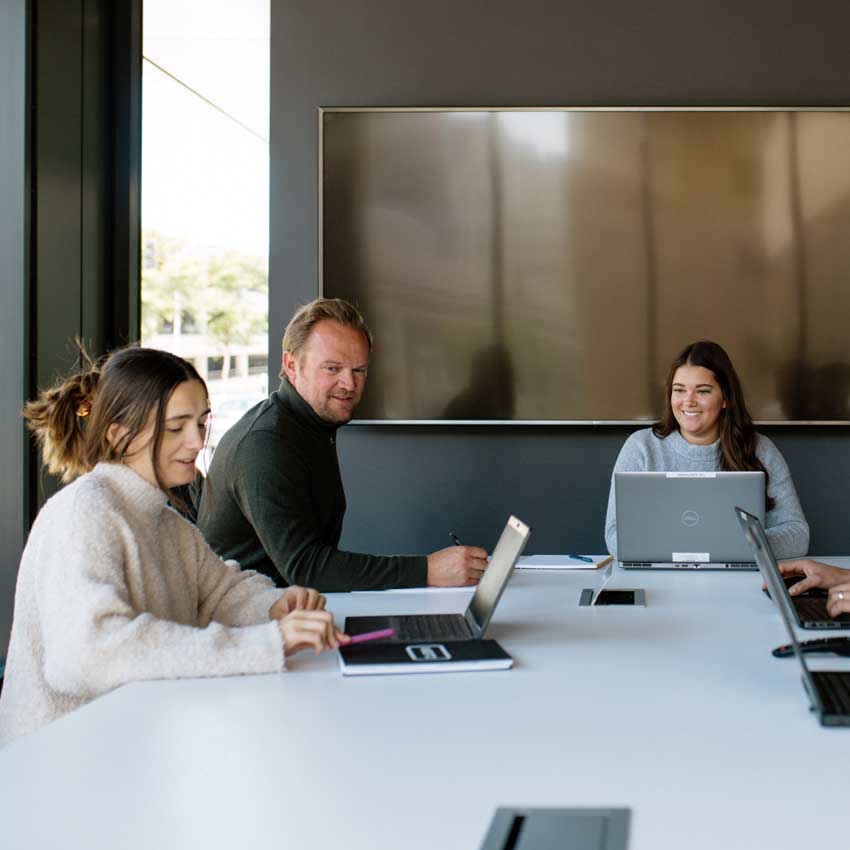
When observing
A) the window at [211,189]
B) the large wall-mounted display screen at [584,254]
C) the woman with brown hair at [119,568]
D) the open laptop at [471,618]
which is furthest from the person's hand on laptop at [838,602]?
the window at [211,189]

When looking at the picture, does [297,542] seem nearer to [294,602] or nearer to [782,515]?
[294,602]

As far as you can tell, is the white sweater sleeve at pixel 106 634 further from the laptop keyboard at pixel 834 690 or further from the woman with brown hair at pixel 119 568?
the laptop keyboard at pixel 834 690

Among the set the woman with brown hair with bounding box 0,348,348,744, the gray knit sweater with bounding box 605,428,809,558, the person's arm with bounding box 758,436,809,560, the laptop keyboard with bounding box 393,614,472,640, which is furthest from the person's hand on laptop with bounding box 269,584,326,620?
the person's arm with bounding box 758,436,809,560

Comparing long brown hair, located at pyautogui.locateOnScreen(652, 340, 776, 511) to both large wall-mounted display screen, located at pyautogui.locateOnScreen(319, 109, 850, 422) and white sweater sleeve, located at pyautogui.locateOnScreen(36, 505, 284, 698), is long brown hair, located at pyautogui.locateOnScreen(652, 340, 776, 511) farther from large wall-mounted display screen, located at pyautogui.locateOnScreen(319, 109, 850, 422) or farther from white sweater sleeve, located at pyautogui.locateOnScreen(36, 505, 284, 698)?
white sweater sleeve, located at pyautogui.locateOnScreen(36, 505, 284, 698)

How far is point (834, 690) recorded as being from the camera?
164 centimetres

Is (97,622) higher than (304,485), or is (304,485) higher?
(304,485)

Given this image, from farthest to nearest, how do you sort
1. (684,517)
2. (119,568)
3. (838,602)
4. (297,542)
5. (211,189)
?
(211,189) < (684,517) < (297,542) < (838,602) < (119,568)

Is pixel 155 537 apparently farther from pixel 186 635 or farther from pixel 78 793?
pixel 78 793

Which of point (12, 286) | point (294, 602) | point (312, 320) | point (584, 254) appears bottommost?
point (294, 602)

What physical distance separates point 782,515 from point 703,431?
0.39 m

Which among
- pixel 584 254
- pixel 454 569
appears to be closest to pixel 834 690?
pixel 454 569

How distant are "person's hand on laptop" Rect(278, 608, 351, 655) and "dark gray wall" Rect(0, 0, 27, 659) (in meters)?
2.08

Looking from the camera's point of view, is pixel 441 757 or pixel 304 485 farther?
pixel 304 485

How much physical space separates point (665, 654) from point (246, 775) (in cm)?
90
